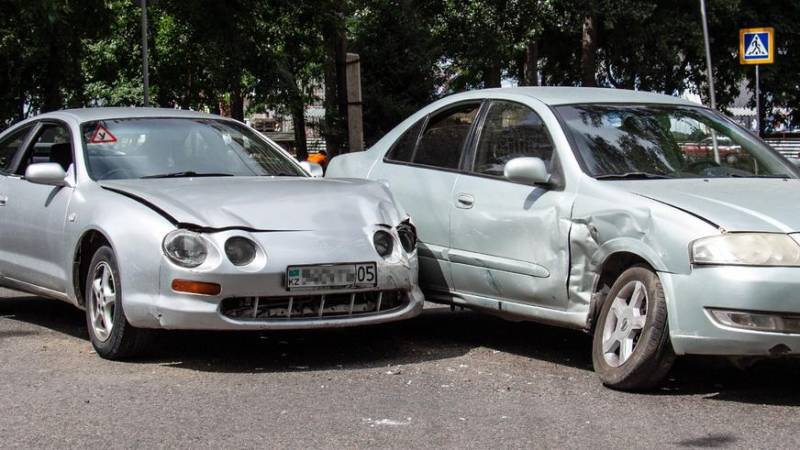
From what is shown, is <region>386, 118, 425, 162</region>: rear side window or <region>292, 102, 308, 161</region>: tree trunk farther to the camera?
<region>292, 102, 308, 161</region>: tree trunk

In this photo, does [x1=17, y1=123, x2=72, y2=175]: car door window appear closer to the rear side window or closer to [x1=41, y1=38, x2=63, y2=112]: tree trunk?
the rear side window

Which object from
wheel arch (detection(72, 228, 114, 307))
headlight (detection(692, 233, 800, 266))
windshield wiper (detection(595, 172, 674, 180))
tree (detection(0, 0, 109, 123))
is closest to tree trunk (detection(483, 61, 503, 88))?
tree (detection(0, 0, 109, 123))

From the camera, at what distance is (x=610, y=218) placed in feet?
20.4

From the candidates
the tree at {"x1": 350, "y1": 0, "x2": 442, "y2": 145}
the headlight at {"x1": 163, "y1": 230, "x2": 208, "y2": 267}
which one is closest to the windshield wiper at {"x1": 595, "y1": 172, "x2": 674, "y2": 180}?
the headlight at {"x1": 163, "y1": 230, "x2": 208, "y2": 267}

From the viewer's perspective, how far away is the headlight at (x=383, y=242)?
6895mm

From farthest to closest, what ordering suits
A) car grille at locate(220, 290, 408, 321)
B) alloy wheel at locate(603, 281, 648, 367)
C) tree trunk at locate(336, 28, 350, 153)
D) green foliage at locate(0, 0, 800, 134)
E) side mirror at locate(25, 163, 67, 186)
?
green foliage at locate(0, 0, 800, 134)
tree trunk at locate(336, 28, 350, 153)
side mirror at locate(25, 163, 67, 186)
car grille at locate(220, 290, 408, 321)
alloy wheel at locate(603, 281, 648, 367)

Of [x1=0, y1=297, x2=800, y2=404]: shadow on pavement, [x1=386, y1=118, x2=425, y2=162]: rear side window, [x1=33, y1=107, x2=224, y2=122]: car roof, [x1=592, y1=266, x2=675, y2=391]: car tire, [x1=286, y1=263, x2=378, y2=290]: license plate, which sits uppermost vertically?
[x1=33, y1=107, x2=224, y2=122]: car roof

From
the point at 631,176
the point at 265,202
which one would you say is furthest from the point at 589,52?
the point at 265,202

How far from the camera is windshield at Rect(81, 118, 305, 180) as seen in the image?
7.51 meters

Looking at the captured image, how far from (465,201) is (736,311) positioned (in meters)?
2.16

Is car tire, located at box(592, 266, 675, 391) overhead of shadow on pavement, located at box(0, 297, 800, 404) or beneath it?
overhead

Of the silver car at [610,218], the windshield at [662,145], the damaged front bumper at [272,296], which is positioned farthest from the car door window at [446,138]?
the damaged front bumper at [272,296]

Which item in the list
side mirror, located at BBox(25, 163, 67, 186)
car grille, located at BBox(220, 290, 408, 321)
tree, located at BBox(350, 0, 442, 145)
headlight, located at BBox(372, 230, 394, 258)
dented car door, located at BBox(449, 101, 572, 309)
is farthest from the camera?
tree, located at BBox(350, 0, 442, 145)

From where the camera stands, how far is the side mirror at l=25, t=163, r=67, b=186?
24.2 ft
